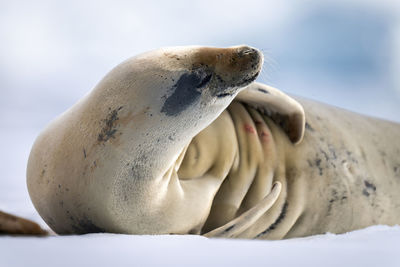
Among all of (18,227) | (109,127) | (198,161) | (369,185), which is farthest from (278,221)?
(18,227)

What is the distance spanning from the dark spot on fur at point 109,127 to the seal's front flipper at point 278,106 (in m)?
0.67

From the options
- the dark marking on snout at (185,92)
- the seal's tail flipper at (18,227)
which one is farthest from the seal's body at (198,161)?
the seal's tail flipper at (18,227)

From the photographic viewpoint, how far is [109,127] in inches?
55.9

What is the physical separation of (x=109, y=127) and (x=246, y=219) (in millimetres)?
573

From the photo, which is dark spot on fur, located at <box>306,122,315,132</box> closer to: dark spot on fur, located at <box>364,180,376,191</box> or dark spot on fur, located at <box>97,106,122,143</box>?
dark spot on fur, located at <box>364,180,376,191</box>

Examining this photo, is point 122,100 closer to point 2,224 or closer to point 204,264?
point 2,224

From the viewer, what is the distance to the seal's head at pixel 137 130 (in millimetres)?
1411

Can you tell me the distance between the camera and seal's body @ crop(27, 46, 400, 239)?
1.42 m

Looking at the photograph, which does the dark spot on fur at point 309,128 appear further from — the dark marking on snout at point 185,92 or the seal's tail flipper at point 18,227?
the seal's tail flipper at point 18,227

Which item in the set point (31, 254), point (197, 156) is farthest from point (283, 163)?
point (31, 254)

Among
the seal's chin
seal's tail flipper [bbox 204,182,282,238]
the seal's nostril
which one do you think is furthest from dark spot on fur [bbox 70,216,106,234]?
the seal's nostril

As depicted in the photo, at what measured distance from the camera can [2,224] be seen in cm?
135

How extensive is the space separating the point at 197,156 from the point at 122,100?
1.52ft

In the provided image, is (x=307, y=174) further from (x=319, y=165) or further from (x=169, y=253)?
(x=169, y=253)
